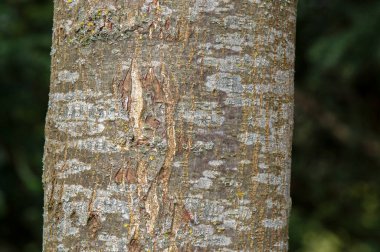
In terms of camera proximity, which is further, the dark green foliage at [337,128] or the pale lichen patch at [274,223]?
the dark green foliage at [337,128]

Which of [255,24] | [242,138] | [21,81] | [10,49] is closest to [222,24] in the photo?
[255,24]

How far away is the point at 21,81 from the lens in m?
5.71

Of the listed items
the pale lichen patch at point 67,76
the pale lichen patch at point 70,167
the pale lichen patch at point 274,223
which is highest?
the pale lichen patch at point 67,76

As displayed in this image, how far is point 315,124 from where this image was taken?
608 centimetres

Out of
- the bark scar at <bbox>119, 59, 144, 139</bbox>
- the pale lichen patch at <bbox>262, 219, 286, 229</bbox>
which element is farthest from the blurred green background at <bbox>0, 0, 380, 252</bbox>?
the bark scar at <bbox>119, 59, 144, 139</bbox>

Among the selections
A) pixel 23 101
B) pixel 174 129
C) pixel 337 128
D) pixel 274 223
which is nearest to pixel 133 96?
pixel 174 129

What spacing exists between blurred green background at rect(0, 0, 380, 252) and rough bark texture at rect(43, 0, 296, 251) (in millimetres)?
3467

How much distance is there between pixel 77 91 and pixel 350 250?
18.4 feet

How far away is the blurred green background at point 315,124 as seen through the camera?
16.8ft

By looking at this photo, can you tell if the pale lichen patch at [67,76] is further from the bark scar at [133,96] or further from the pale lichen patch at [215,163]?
the pale lichen patch at [215,163]

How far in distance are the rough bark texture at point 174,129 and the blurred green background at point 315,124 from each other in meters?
3.47

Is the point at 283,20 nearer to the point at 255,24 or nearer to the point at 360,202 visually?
the point at 255,24

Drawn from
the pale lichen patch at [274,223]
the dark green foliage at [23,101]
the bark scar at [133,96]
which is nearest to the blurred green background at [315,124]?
the dark green foliage at [23,101]

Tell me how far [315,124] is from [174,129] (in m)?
4.89
